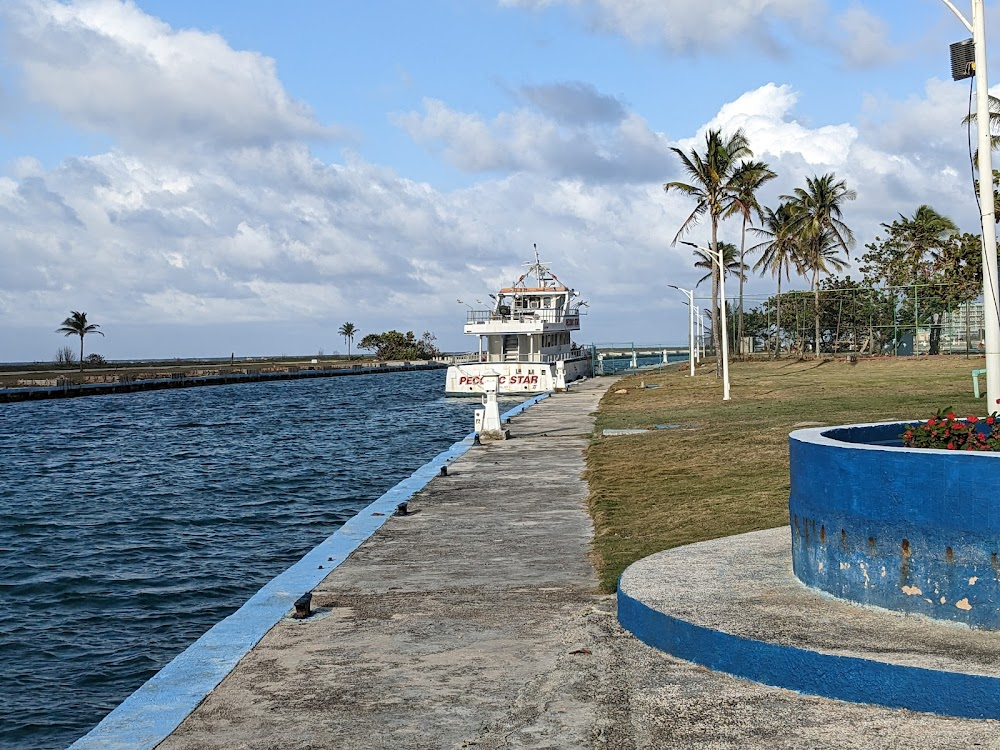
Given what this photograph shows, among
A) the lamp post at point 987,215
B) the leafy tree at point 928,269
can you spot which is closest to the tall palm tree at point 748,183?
the leafy tree at point 928,269

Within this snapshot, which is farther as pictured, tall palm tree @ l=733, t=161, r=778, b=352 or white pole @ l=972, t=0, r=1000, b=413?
tall palm tree @ l=733, t=161, r=778, b=352

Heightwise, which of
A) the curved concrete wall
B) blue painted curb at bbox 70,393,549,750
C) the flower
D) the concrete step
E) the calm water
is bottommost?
the calm water

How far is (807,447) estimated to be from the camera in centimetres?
751

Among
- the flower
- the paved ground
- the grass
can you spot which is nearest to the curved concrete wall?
the flower

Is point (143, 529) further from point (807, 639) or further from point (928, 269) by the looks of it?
point (928, 269)

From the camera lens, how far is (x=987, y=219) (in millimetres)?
10664

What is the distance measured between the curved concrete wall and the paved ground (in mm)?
1159

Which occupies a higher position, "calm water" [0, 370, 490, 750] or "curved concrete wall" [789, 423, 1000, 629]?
"curved concrete wall" [789, 423, 1000, 629]

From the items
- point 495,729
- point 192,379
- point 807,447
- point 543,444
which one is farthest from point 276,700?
point 192,379

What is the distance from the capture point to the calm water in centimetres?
955

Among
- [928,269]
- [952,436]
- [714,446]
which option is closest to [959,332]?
[928,269]

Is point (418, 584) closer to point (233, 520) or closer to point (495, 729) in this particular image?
point (495, 729)

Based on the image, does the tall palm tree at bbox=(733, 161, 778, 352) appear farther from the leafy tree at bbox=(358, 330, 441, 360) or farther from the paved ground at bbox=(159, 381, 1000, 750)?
the leafy tree at bbox=(358, 330, 441, 360)

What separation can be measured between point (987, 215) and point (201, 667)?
8401 millimetres
